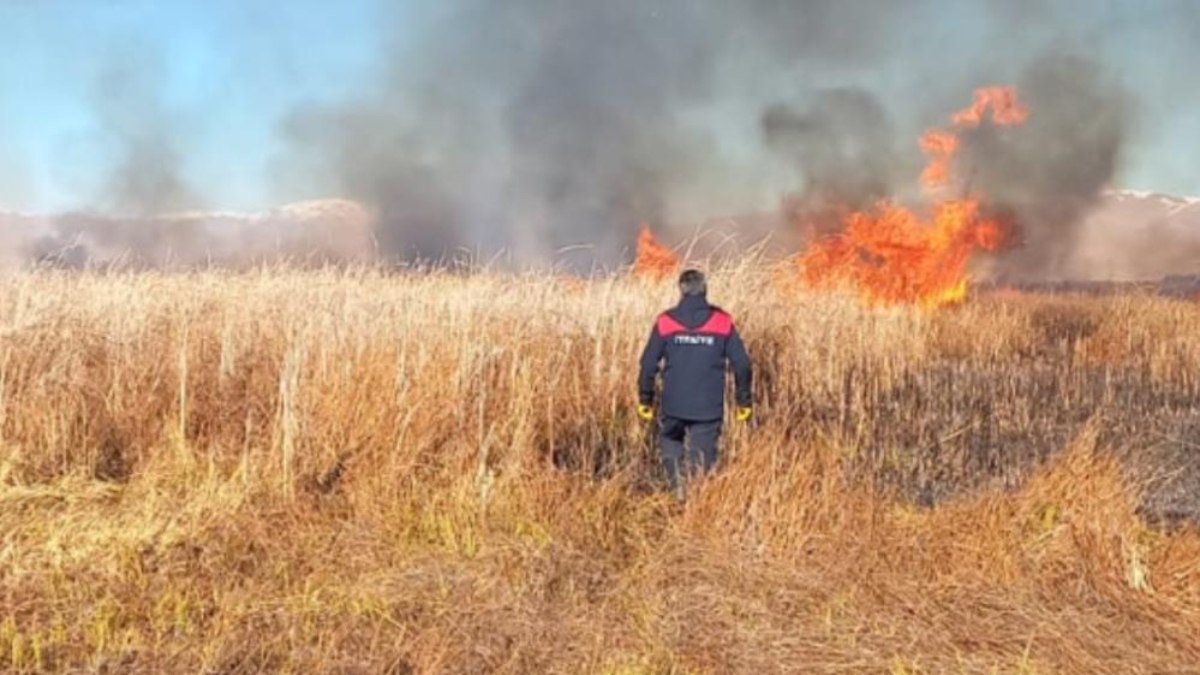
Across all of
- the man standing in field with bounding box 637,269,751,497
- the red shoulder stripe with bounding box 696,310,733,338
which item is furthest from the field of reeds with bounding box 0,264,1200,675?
the red shoulder stripe with bounding box 696,310,733,338

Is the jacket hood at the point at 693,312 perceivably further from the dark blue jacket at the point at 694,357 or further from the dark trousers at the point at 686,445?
the dark trousers at the point at 686,445

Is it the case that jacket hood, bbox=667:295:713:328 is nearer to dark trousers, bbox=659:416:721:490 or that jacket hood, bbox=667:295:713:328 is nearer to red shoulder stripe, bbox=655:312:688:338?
red shoulder stripe, bbox=655:312:688:338

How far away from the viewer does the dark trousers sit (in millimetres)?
6156

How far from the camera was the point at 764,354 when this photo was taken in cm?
841

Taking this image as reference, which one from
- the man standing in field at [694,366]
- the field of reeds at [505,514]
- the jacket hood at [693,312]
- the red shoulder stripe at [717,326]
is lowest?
the field of reeds at [505,514]

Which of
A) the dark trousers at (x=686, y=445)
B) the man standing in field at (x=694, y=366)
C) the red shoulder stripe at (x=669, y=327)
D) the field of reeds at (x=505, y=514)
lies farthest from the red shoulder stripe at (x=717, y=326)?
the field of reeds at (x=505, y=514)

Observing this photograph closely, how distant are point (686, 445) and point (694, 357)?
0.57 metres

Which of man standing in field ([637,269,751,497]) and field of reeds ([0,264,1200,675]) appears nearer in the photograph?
field of reeds ([0,264,1200,675])

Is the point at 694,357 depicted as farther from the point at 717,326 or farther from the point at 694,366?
the point at 717,326

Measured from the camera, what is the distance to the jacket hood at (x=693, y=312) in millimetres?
6203

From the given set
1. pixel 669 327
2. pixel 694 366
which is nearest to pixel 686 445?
pixel 694 366

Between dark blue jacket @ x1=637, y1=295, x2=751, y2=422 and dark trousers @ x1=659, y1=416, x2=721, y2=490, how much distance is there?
0.08 m

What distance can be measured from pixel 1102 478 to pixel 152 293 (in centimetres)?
843

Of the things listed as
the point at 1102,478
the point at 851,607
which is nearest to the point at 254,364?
the point at 851,607
